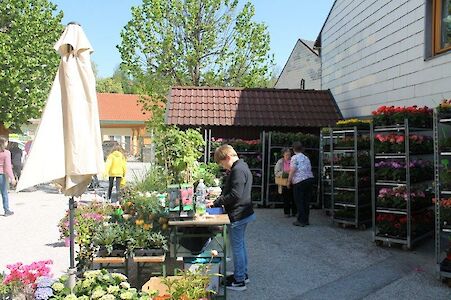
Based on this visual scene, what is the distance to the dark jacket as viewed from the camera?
19.5 ft

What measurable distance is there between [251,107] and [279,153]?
9.85 ft

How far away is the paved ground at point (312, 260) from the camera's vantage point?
6090 mm

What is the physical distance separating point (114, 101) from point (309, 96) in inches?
1426

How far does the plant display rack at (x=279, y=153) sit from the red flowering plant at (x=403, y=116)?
14.9 ft

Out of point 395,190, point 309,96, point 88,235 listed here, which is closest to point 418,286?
point 395,190

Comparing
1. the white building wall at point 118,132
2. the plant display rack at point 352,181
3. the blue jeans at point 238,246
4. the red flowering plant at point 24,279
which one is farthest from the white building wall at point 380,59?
the white building wall at point 118,132

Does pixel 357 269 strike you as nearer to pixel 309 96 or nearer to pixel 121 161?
pixel 121 161

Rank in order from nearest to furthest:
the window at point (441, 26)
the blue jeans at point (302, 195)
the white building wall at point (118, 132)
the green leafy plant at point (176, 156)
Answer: the green leafy plant at point (176, 156)
the window at point (441, 26)
the blue jeans at point (302, 195)
the white building wall at point (118, 132)

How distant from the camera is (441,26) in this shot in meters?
9.21

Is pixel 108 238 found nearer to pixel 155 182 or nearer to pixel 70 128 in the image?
pixel 155 182

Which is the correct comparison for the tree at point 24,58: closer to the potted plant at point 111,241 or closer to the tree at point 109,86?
the potted plant at point 111,241

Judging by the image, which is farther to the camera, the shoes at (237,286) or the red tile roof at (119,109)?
the red tile roof at (119,109)

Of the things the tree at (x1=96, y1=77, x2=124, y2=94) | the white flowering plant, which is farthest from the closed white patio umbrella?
the tree at (x1=96, y1=77, x2=124, y2=94)

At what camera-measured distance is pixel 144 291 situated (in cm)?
405
